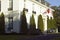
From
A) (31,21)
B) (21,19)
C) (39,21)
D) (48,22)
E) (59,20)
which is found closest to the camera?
(21,19)

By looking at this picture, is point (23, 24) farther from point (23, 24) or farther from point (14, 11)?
point (14, 11)

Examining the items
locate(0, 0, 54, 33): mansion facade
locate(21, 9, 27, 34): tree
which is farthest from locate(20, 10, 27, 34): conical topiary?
locate(0, 0, 54, 33): mansion facade

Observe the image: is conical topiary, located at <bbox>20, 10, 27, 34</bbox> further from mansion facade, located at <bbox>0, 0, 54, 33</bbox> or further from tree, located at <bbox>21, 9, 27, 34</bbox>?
mansion facade, located at <bbox>0, 0, 54, 33</bbox>

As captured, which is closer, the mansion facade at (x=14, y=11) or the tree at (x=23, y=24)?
the tree at (x=23, y=24)

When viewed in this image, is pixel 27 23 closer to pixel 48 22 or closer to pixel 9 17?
pixel 9 17

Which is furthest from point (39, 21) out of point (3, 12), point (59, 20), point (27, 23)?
point (59, 20)

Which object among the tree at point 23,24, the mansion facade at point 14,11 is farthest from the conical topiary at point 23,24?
the mansion facade at point 14,11

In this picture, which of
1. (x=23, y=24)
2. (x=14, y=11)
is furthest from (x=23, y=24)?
(x=14, y=11)

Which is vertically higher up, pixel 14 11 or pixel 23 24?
pixel 14 11

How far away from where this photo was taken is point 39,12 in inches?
2094

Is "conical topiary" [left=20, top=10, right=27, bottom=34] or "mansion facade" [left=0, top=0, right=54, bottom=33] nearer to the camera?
"conical topiary" [left=20, top=10, right=27, bottom=34]

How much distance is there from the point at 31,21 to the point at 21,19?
3660 mm

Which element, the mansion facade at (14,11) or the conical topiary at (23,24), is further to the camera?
the mansion facade at (14,11)

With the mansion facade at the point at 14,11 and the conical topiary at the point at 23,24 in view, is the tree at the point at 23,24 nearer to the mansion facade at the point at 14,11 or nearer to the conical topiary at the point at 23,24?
the conical topiary at the point at 23,24
